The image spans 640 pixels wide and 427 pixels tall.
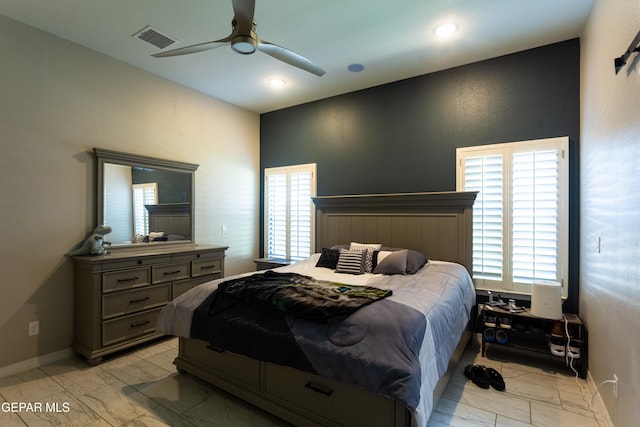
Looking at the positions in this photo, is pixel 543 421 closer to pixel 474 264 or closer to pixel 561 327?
pixel 561 327

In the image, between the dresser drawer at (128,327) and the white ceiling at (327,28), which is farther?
the dresser drawer at (128,327)

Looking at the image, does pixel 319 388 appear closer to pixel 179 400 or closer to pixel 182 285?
pixel 179 400

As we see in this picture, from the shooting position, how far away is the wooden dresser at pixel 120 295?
9.32 feet

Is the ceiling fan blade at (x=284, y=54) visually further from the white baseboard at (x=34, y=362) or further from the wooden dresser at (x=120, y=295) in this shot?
the white baseboard at (x=34, y=362)

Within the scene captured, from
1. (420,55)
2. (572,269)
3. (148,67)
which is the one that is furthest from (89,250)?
(572,269)

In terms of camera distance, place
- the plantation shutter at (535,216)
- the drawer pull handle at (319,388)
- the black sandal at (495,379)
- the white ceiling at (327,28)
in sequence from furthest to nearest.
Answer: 1. the plantation shutter at (535,216)
2. the white ceiling at (327,28)
3. the black sandal at (495,379)
4. the drawer pull handle at (319,388)

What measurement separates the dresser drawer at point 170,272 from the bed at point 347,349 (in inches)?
33.9

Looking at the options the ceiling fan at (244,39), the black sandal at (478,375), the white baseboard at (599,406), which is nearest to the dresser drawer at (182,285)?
the ceiling fan at (244,39)

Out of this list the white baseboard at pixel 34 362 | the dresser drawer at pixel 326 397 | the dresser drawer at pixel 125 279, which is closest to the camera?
the dresser drawer at pixel 326 397

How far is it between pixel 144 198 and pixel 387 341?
126 inches

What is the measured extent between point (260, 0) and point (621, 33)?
7.91ft

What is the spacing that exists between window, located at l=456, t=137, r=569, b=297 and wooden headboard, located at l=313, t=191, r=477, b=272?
171 mm

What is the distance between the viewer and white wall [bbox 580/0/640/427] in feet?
5.28

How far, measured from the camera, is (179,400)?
2.27m
